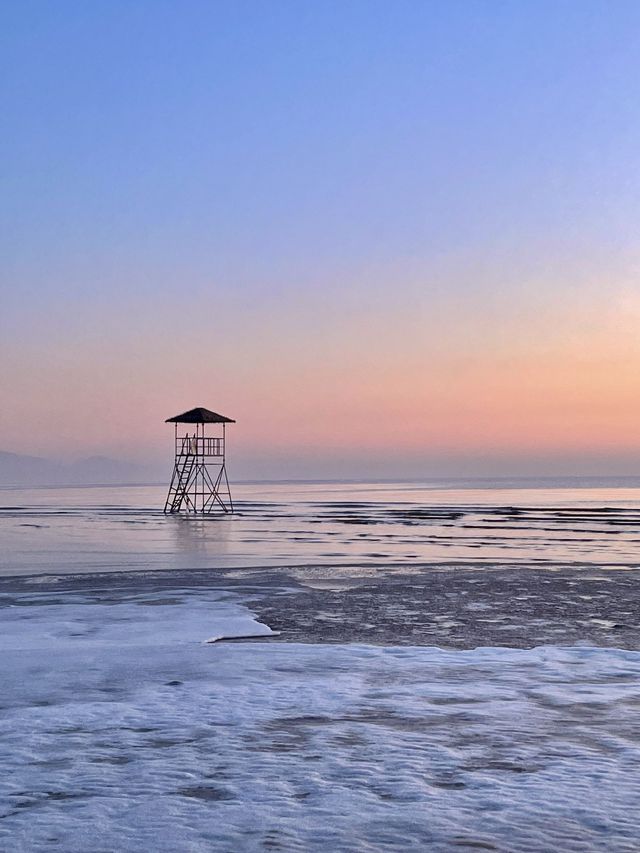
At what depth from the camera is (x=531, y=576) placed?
59.3ft

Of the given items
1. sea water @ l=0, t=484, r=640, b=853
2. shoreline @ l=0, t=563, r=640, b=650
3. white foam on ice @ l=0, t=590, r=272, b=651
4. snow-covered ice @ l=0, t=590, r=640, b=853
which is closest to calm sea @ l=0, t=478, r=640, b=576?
shoreline @ l=0, t=563, r=640, b=650

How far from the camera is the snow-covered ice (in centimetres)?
432

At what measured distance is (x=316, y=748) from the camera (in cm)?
573

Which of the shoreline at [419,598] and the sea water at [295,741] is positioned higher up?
the sea water at [295,741]

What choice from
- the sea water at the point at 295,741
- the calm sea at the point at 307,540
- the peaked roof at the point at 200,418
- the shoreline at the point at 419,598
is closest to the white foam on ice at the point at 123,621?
the sea water at the point at 295,741

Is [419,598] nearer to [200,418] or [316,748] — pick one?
[316,748]

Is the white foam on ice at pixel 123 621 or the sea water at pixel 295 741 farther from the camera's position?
the white foam on ice at pixel 123 621

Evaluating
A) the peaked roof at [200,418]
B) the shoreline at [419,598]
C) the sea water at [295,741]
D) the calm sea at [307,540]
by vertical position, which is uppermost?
the peaked roof at [200,418]

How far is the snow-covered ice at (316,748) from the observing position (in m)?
4.32

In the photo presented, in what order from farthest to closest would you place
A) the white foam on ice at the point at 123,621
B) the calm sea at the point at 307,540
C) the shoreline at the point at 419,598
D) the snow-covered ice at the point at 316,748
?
1. the calm sea at the point at 307,540
2. the shoreline at the point at 419,598
3. the white foam on ice at the point at 123,621
4. the snow-covered ice at the point at 316,748

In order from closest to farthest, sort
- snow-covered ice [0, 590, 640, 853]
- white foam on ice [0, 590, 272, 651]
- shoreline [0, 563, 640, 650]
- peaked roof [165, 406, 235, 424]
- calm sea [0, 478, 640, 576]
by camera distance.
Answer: snow-covered ice [0, 590, 640, 853] → white foam on ice [0, 590, 272, 651] → shoreline [0, 563, 640, 650] → calm sea [0, 478, 640, 576] → peaked roof [165, 406, 235, 424]

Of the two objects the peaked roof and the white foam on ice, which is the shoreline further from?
the peaked roof

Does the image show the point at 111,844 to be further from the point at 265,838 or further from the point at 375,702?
the point at 375,702

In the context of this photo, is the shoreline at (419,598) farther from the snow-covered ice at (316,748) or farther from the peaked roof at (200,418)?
the peaked roof at (200,418)
